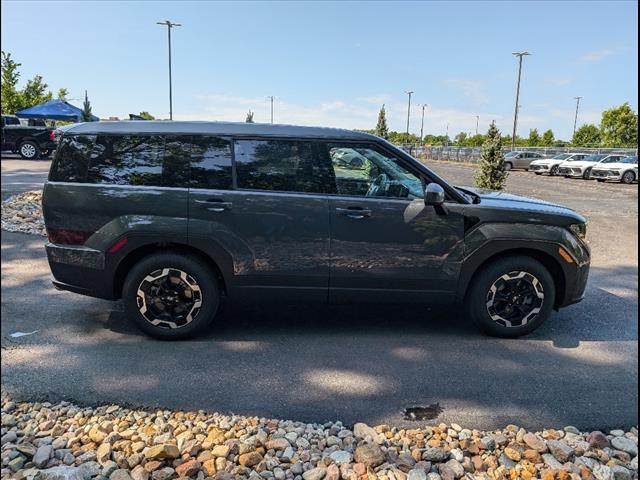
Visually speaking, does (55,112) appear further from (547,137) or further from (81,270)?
(547,137)

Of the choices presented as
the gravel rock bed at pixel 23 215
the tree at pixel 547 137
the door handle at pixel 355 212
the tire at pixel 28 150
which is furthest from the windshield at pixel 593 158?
the tree at pixel 547 137

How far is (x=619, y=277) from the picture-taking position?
6.84 m

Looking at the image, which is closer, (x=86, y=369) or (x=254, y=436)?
(x=254, y=436)

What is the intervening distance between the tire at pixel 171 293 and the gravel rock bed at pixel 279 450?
116 centimetres

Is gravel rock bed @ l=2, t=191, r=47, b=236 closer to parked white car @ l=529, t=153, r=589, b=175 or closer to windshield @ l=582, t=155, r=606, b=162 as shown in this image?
windshield @ l=582, t=155, r=606, b=162

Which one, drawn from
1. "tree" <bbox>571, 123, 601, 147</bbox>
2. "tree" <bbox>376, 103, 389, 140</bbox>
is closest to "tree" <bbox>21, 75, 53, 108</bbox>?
"tree" <bbox>376, 103, 389, 140</bbox>

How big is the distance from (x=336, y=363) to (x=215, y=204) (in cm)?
158

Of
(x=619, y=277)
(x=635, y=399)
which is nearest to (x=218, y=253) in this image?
(x=635, y=399)

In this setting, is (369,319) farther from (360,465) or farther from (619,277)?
(619,277)

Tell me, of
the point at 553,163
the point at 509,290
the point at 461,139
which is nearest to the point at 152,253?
the point at 509,290

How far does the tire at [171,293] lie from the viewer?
417 centimetres

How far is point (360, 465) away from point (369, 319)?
7.55ft

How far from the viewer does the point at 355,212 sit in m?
4.19

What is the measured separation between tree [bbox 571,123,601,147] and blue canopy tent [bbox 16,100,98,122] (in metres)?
50.8
